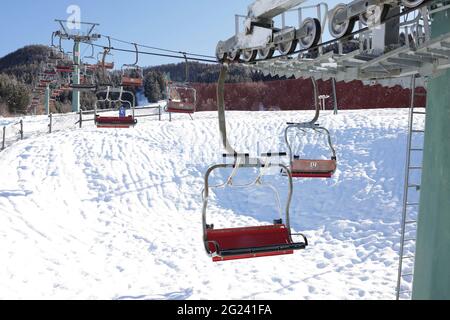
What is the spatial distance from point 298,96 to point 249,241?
37.0 m

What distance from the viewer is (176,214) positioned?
12328 mm

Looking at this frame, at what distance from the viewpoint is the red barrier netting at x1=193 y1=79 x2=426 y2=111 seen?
109ft

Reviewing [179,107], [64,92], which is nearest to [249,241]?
[179,107]

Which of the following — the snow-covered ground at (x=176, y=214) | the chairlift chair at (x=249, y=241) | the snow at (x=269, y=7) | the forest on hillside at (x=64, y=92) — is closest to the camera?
the snow at (x=269, y=7)

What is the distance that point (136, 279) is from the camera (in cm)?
839

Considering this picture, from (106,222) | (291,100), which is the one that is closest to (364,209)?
(106,222)

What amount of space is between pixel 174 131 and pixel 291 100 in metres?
25.6

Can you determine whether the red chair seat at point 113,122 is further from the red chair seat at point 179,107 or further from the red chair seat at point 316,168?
the red chair seat at point 316,168

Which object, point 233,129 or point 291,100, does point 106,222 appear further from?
point 291,100

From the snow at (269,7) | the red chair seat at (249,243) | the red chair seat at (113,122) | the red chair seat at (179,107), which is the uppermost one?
the snow at (269,7)

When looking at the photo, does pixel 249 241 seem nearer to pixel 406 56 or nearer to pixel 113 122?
pixel 406 56

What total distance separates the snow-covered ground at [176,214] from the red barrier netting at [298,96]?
13123 mm

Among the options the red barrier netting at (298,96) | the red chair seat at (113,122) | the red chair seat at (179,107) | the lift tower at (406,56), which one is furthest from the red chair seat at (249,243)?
the red barrier netting at (298,96)

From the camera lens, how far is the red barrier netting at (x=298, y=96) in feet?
109
